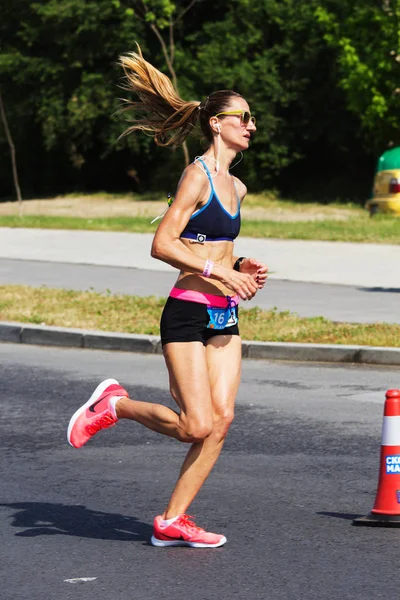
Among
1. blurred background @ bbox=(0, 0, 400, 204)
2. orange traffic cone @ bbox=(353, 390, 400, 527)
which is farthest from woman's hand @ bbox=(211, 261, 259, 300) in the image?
blurred background @ bbox=(0, 0, 400, 204)

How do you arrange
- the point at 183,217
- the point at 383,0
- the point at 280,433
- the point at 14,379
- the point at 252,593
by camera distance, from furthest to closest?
the point at 383,0 → the point at 14,379 → the point at 280,433 → the point at 183,217 → the point at 252,593

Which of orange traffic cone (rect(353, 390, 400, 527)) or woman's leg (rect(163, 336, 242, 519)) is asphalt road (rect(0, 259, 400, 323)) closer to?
orange traffic cone (rect(353, 390, 400, 527))

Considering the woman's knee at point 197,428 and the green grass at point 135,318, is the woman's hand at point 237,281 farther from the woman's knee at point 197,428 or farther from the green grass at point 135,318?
the green grass at point 135,318

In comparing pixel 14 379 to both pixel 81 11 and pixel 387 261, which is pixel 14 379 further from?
pixel 81 11

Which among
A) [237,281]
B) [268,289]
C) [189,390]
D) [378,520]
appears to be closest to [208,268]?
[237,281]

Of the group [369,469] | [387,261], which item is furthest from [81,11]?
[369,469]

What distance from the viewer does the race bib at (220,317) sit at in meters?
5.37

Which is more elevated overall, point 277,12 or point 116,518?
point 277,12

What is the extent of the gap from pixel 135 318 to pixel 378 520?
737cm

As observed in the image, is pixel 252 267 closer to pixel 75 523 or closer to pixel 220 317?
pixel 220 317

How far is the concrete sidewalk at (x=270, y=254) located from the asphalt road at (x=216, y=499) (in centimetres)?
714

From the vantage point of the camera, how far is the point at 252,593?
4.67 metres

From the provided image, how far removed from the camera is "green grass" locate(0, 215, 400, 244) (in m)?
23.4

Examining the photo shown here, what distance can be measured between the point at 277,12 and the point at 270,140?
4.53 meters
